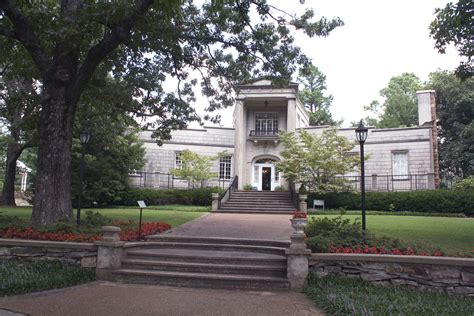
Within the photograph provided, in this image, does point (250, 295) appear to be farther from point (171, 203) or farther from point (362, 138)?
point (171, 203)

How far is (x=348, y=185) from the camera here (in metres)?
22.0

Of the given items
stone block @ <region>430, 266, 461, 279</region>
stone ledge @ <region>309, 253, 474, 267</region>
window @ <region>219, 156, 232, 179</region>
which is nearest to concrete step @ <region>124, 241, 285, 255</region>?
stone ledge @ <region>309, 253, 474, 267</region>

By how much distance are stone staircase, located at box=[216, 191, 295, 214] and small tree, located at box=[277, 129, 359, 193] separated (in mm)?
1464

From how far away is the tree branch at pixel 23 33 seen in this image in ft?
30.1

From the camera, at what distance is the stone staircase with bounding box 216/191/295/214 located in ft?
65.3

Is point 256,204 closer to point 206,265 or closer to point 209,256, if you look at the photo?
point 209,256

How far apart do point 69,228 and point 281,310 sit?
5.72m

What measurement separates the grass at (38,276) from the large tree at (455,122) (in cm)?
3005

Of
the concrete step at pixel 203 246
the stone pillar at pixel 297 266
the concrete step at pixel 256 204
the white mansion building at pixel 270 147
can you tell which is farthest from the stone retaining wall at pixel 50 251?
the white mansion building at pixel 270 147

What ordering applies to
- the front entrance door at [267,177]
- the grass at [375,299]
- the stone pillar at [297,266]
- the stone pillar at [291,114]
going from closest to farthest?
the grass at [375,299], the stone pillar at [297,266], the stone pillar at [291,114], the front entrance door at [267,177]

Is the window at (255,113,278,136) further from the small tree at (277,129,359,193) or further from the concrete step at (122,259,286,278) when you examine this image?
the concrete step at (122,259,286,278)

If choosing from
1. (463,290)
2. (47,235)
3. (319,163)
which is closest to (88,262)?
(47,235)

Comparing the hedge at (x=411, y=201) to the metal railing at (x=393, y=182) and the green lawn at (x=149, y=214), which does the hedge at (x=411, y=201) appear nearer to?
the metal railing at (x=393, y=182)

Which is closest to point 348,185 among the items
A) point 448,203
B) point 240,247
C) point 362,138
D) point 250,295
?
point 448,203
